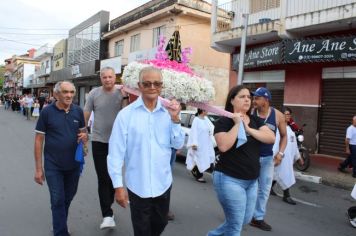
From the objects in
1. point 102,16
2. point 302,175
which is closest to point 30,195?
point 302,175

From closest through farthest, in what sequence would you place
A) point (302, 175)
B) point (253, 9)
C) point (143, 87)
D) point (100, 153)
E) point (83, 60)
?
point (143, 87) < point (100, 153) < point (302, 175) < point (253, 9) < point (83, 60)

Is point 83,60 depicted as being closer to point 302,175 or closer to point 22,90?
point 302,175

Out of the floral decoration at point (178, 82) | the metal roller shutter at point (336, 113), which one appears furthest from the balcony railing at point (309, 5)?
the floral decoration at point (178, 82)

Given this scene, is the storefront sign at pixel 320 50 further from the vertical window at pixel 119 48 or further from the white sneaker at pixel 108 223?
the vertical window at pixel 119 48

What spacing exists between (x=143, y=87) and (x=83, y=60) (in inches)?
1285

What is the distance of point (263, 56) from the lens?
13594mm

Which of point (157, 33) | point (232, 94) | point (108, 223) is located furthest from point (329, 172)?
point (157, 33)

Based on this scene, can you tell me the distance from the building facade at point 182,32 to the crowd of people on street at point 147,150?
15040mm

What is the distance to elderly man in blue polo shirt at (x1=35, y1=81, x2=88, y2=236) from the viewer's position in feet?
13.6

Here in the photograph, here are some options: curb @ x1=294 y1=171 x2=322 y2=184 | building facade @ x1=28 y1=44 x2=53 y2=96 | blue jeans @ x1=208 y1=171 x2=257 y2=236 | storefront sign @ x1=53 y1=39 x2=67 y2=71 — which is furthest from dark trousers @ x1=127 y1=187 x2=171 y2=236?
building facade @ x1=28 y1=44 x2=53 y2=96

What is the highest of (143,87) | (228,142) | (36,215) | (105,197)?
(143,87)

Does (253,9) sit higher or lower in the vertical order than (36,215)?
higher

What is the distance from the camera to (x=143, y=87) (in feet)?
10.00

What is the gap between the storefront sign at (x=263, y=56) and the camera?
12.9m
